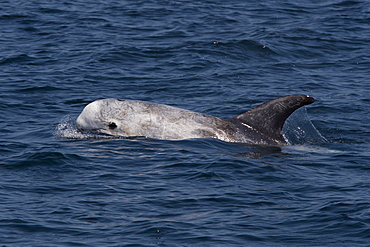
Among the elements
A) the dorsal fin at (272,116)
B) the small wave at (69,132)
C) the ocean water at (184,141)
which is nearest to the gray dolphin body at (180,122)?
the dorsal fin at (272,116)

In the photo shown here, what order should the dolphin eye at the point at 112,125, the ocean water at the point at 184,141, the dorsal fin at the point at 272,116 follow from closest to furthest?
the ocean water at the point at 184,141
the dorsal fin at the point at 272,116
the dolphin eye at the point at 112,125

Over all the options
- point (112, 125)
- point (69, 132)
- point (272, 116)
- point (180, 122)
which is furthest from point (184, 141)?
point (69, 132)

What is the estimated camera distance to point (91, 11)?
3225cm

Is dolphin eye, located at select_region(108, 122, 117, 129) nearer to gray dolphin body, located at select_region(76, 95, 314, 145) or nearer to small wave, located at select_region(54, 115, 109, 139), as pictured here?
gray dolphin body, located at select_region(76, 95, 314, 145)

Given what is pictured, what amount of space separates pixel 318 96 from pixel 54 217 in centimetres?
1233

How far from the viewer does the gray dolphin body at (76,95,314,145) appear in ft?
51.5

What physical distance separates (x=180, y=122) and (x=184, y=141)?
0.62m

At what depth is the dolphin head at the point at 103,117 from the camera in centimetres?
1642

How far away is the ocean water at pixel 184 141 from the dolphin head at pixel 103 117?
40 centimetres

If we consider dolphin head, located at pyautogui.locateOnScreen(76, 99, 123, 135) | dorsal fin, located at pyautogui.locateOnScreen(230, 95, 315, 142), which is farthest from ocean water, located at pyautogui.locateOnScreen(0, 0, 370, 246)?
dorsal fin, located at pyautogui.locateOnScreen(230, 95, 315, 142)

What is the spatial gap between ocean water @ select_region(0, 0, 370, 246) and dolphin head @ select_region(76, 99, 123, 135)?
404 millimetres

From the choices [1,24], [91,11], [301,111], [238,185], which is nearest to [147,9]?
[91,11]

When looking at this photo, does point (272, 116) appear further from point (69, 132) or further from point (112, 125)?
point (69, 132)

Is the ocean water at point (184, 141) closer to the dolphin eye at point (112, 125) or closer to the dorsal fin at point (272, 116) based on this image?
the dolphin eye at point (112, 125)
